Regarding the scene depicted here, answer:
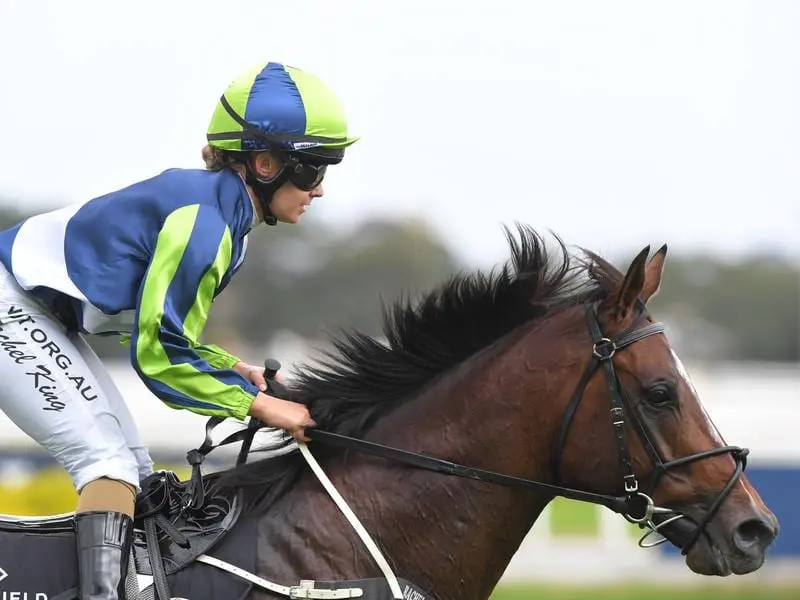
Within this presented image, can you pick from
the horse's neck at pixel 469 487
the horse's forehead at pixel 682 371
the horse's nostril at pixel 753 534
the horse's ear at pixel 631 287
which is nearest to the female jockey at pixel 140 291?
the horse's neck at pixel 469 487

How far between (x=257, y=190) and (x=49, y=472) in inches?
429

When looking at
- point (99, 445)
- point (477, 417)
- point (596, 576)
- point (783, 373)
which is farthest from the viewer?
point (783, 373)

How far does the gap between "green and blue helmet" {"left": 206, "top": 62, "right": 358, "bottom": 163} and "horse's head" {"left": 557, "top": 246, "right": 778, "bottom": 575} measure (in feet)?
3.47

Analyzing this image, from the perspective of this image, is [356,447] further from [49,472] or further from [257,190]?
[49,472]

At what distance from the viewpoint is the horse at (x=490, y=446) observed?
141 inches

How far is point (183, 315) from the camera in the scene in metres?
3.58

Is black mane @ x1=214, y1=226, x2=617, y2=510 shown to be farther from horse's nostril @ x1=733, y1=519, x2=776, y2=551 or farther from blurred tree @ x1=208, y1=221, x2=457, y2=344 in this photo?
blurred tree @ x1=208, y1=221, x2=457, y2=344

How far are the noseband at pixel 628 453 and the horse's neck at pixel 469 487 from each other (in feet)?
0.41

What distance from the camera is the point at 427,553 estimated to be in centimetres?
371

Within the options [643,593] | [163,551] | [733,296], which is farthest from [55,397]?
[733,296]

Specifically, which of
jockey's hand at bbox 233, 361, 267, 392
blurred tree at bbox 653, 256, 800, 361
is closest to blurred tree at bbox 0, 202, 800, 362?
blurred tree at bbox 653, 256, 800, 361

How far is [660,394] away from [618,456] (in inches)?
8.8

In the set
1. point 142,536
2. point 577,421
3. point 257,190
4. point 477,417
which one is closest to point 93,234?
point 257,190

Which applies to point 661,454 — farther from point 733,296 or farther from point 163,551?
point 733,296
